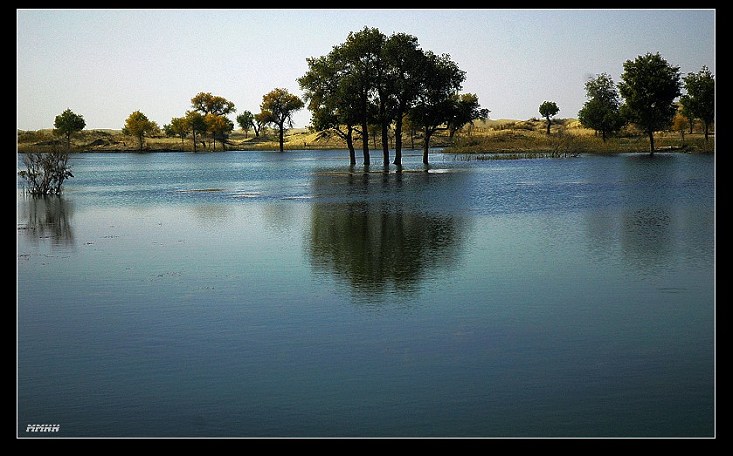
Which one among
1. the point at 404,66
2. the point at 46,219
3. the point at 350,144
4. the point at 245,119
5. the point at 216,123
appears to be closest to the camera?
the point at 46,219

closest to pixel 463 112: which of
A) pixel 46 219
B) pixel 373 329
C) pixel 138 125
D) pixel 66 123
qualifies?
pixel 46 219

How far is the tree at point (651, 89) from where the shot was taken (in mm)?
86625

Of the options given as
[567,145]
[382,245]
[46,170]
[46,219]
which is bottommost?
[382,245]

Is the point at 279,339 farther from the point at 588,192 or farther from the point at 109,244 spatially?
the point at 588,192

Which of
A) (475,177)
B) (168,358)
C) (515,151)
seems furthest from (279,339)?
(515,151)

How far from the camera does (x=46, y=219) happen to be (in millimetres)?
30266

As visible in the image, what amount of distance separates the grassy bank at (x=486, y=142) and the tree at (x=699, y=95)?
3752mm

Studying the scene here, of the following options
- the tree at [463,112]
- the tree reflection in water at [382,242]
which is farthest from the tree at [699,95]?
the tree reflection in water at [382,242]

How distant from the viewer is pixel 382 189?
41.8 meters

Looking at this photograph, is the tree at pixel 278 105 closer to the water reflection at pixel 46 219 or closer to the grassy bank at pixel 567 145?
the grassy bank at pixel 567 145

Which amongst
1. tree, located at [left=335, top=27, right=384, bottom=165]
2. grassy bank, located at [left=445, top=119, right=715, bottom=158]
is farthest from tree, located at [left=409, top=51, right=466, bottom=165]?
grassy bank, located at [left=445, top=119, right=715, bottom=158]

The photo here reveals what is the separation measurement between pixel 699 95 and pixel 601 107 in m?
15.0

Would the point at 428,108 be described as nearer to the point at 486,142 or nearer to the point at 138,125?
the point at 486,142

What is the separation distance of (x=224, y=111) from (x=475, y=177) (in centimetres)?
11355
